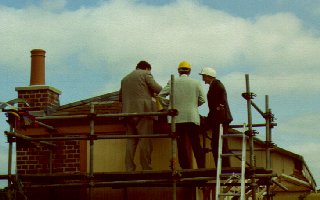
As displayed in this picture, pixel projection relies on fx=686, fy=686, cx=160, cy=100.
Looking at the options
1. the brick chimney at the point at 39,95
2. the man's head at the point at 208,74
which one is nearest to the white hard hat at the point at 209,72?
the man's head at the point at 208,74

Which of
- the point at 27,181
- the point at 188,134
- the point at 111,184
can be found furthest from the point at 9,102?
the point at 188,134

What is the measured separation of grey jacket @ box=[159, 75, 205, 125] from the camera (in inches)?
484

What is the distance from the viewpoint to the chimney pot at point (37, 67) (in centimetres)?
1627

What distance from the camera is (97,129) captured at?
48.6 ft

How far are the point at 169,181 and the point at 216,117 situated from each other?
4.64 ft

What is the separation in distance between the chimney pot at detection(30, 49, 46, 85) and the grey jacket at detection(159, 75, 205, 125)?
4.76m

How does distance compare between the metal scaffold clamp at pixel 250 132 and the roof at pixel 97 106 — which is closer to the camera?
the metal scaffold clamp at pixel 250 132

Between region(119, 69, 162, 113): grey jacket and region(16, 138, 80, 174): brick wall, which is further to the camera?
region(16, 138, 80, 174): brick wall

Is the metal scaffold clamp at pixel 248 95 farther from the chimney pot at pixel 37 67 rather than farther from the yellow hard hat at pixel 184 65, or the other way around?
the chimney pot at pixel 37 67

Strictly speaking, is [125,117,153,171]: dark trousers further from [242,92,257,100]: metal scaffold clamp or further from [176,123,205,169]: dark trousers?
[242,92,257,100]: metal scaffold clamp

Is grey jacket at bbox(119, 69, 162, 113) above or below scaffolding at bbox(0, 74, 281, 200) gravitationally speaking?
above

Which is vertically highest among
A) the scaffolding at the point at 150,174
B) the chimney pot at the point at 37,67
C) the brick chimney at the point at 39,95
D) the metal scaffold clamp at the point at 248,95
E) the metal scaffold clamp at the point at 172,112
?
the chimney pot at the point at 37,67

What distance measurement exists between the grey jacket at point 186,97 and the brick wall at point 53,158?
3.26 meters

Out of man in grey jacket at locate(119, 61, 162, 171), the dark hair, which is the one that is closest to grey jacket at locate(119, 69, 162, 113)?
man in grey jacket at locate(119, 61, 162, 171)
